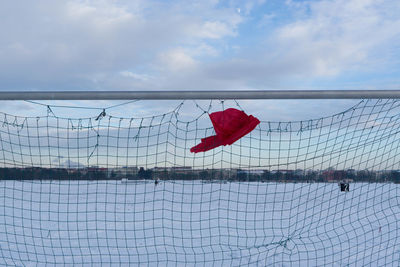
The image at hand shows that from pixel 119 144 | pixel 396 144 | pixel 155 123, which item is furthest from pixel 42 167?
pixel 396 144

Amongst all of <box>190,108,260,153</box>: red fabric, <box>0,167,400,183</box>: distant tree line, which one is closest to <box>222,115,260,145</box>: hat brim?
<box>190,108,260,153</box>: red fabric

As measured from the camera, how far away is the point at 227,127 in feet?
12.5

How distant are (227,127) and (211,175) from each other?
2142mm

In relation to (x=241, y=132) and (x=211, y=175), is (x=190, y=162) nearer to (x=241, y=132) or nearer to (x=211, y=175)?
(x=211, y=175)

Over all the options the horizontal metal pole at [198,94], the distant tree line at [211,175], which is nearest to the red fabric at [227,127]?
the horizontal metal pole at [198,94]

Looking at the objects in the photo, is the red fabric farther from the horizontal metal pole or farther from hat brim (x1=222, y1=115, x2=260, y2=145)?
the horizontal metal pole

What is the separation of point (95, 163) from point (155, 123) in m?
1.30

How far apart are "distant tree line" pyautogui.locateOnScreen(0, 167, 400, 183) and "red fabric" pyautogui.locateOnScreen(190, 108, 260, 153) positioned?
1676mm

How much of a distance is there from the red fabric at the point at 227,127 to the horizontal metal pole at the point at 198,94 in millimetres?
234

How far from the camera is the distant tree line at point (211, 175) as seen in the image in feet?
17.5

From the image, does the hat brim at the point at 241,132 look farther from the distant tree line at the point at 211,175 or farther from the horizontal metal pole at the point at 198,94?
the distant tree line at the point at 211,175

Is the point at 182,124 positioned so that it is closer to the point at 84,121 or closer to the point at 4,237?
the point at 84,121

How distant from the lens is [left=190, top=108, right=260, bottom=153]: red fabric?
3.78 m

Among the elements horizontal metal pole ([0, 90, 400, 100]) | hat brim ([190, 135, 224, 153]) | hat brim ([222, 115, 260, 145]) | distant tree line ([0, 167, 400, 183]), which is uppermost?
horizontal metal pole ([0, 90, 400, 100])
